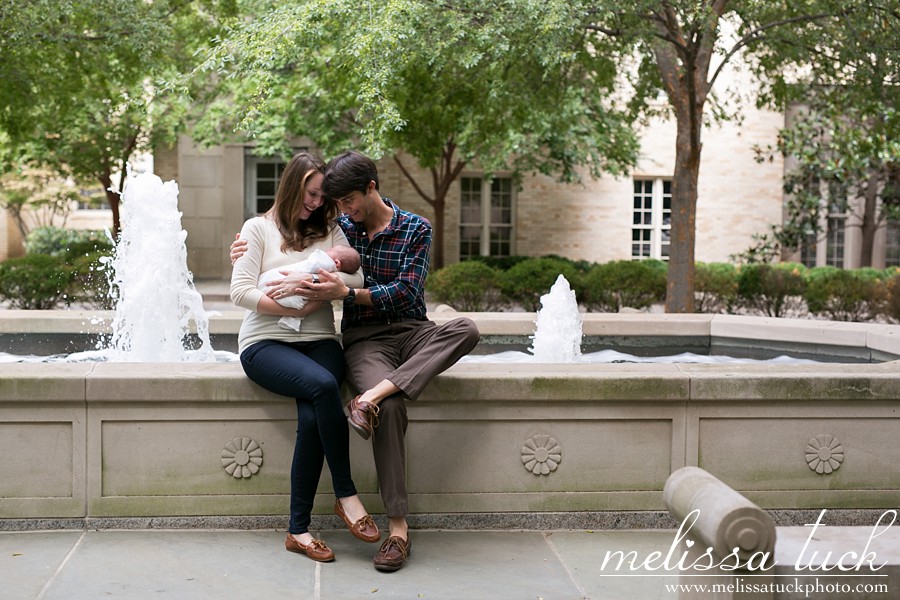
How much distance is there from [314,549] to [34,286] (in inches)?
533

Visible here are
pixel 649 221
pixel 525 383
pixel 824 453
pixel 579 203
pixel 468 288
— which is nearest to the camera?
pixel 525 383

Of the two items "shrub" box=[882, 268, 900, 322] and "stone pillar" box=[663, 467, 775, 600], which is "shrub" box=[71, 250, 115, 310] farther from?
"stone pillar" box=[663, 467, 775, 600]

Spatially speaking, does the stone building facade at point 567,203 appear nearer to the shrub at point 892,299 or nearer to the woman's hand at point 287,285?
the shrub at point 892,299

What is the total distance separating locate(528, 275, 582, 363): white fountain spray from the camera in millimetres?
8281

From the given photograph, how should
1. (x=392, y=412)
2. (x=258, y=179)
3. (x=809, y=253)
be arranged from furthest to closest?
(x=809, y=253) → (x=258, y=179) → (x=392, y=412)

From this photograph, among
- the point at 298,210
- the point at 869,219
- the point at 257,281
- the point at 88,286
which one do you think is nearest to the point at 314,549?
the point at 257,281

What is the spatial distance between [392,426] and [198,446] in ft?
3.45

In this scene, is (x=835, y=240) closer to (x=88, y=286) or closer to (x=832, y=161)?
(x=832, y=161)

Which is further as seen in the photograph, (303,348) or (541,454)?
(541,454)

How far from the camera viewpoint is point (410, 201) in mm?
25109

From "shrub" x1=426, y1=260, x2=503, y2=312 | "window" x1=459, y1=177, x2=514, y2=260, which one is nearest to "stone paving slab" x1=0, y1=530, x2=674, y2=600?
"shrub" x1=426, y1=260, x2=503, y2=312

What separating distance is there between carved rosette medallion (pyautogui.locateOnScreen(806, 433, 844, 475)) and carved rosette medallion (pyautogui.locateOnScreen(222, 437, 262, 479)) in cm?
285

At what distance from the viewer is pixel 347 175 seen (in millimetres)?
4738

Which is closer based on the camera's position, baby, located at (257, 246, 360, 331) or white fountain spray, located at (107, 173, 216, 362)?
baby, located at (257, 246, 360, 331)
